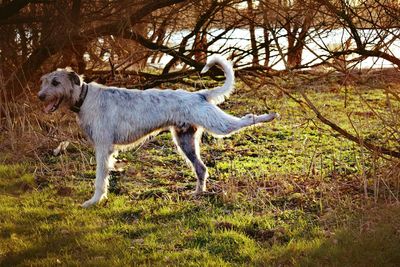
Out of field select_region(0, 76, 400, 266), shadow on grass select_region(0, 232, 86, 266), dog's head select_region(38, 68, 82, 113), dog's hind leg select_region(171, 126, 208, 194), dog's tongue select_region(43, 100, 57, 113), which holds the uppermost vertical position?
dog's head select_region(38, 68, 82, 113)

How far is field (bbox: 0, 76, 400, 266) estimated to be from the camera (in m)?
5.16

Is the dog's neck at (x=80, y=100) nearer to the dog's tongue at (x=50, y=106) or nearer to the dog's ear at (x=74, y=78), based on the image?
the dog's ear at (x=74, y=78)

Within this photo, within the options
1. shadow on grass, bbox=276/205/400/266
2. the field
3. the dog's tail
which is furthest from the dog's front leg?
shadow on grass, bbox=276/205/400/266

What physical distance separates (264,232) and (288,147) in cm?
405

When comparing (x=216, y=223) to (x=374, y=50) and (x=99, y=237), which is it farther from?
(x=374, y=50)

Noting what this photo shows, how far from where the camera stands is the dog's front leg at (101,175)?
688 cm

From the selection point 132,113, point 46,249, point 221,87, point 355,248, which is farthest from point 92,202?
point 355,248

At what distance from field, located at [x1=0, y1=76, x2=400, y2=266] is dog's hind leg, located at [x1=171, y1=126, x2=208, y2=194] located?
21cm

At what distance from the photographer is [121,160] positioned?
8.92 m

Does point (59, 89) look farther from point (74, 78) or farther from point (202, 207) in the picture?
point (202, 207)

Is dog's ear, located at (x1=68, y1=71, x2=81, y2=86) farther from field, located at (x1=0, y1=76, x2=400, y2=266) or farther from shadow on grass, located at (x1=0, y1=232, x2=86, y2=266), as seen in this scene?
shadow on grass, located at (x1=0, y1=232, x2=86, y2=266)

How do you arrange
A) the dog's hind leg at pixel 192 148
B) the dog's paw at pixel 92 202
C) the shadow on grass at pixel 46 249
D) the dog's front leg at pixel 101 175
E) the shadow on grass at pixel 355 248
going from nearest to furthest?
the shadow on grass at pixel 355 248, the shadow on grass at pixel 46 249, the dog's paw at pixel 92 202, the dog's front leg at pixel 101 175, the dog's hind leg at pixel 192 148

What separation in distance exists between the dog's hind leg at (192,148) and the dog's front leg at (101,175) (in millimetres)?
845

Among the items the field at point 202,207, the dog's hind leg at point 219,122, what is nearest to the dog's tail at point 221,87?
the dog's hind leg at point 219,122
